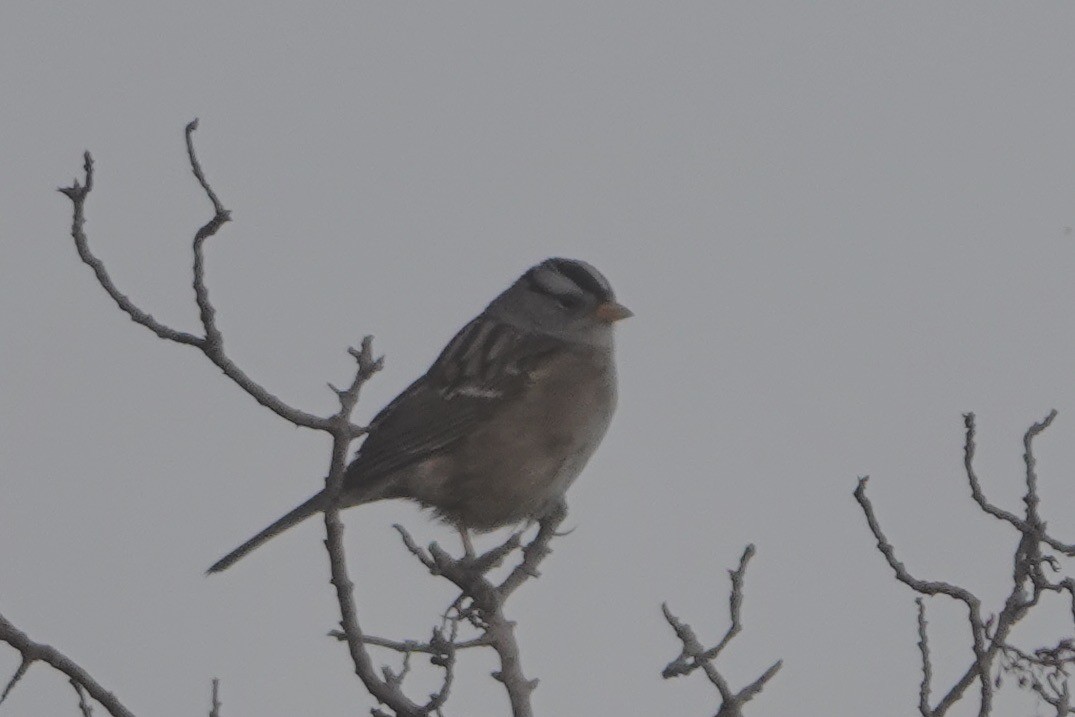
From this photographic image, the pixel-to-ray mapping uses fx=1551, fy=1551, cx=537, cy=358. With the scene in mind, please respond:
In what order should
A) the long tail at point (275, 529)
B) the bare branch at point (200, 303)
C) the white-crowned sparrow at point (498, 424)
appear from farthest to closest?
the white-crowned sparrow at point (498, 424) → the long tail at point (275, 529) → the bare branch at point (200, 303)

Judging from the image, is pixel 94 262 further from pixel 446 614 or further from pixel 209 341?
pixel 446 614

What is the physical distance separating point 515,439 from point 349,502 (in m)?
0.85

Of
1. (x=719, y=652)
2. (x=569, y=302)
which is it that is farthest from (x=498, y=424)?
(x=719, y=652)

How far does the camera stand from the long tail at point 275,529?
253 inches

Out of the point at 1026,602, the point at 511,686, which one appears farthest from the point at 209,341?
the point at 1026,602

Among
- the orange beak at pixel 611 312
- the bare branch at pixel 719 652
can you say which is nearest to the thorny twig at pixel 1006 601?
the bare branch at pixel 719 652

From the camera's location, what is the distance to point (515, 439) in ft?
23.8

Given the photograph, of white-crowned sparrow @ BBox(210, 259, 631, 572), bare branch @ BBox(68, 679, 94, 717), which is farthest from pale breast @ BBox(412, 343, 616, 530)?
bare branch @ BBox(68, 679, 94, 717)

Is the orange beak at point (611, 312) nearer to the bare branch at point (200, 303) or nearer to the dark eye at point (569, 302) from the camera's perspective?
the dark eye at point (569, 302)

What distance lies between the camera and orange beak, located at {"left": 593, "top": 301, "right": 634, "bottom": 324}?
791 centimetres

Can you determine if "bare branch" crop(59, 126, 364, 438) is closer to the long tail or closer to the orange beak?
the long tail

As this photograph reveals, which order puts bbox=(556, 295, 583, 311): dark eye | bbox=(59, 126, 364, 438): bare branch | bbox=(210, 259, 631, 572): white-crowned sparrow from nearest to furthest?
Result: bbox=(59, 126, 364, 438): bare branch
bbox=(210, 259, 631, 572): white-crowned sparrow
bbox=(556, 295, 583, 311): dark eye

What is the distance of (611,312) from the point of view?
26.1ft

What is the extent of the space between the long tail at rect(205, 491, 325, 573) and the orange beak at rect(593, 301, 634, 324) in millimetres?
2007
